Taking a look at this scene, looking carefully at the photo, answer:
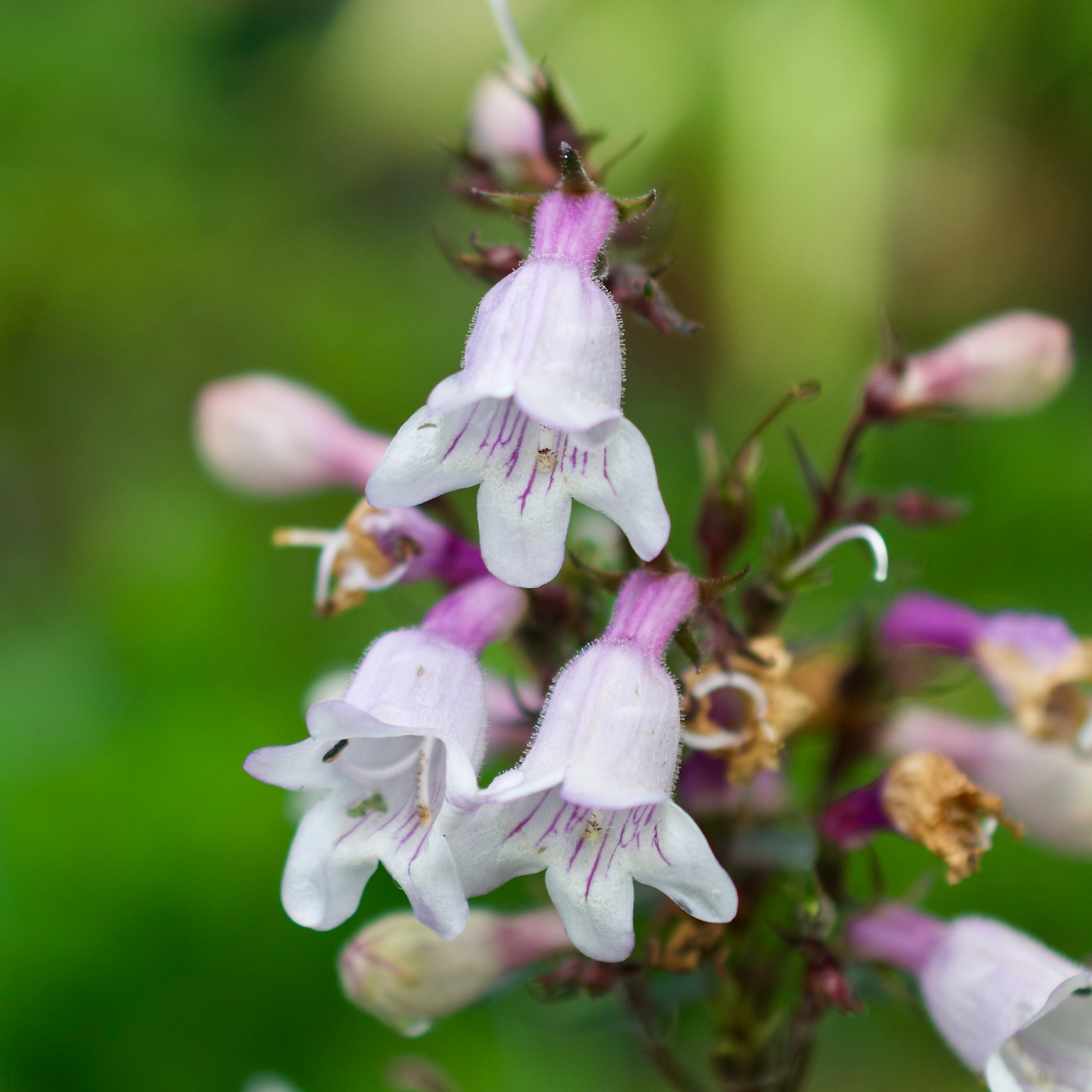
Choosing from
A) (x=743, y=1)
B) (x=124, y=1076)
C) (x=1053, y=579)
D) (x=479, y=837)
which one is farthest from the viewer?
(x=743, y=1)

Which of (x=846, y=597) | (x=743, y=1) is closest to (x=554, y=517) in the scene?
(x=846, y=597)

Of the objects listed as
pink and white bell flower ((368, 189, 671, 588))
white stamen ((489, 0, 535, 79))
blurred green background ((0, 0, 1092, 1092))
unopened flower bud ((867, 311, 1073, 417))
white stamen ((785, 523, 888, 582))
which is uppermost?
white stamen ((489, 0, 535, 79))

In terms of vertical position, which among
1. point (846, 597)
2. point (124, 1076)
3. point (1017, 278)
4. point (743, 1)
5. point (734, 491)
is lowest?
point (124, 1076)

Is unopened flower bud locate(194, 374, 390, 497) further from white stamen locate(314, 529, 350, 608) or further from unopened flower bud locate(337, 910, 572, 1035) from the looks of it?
unopened flower bud locate(337, 910, 572, 1035)

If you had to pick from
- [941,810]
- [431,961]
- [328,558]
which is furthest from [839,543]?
[431,961]

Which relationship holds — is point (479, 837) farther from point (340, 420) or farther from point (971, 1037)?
point (340, 420)

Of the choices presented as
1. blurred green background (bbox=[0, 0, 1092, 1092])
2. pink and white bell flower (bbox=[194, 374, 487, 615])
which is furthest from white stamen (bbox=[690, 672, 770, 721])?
blurred green background (bbox=[0, 0, 1092, 1092])

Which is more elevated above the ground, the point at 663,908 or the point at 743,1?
the point at 743,1

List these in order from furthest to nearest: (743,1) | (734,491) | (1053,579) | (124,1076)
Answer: (743,1), (1053,579), (124,1076), (734,491)

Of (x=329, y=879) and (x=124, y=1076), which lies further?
(x=124, y=1076)
